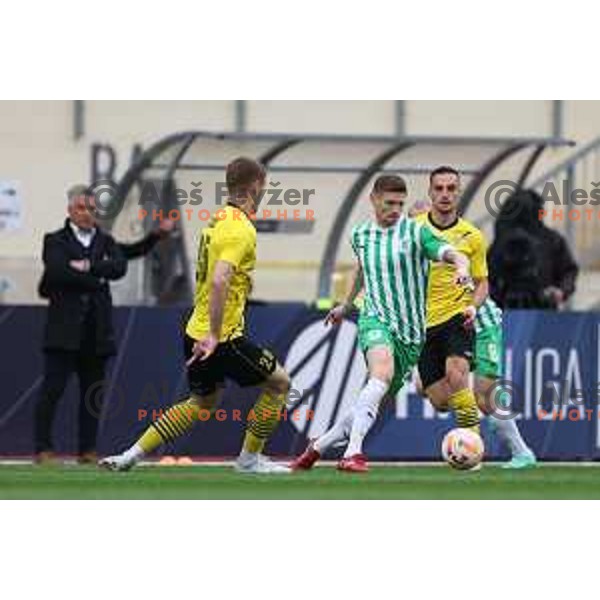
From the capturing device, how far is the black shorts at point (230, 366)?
56.2ft

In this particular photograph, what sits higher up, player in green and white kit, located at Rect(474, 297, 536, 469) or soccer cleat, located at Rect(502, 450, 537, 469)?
Result: player in green and white kit, located at Rect(474, 297, 536, 469)

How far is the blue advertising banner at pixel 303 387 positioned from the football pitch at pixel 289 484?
1.99 metres

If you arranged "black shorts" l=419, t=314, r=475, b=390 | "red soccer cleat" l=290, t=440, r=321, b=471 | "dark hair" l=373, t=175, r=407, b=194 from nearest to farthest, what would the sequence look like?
1. "dark hair" l=373, t=175, r=407, b=194
2. "red soccer cleat" l=290, t=440, r=321, b=471
3. "black shorts" l=419, t=314, r=475, b=390

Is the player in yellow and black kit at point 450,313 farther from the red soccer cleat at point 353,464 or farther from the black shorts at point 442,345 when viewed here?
the red soccer cleat at point 353,464

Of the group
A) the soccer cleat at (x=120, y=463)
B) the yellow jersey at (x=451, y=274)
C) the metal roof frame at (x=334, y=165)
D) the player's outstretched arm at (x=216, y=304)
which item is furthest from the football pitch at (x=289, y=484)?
the metal roof frame at (x=334, y=165)

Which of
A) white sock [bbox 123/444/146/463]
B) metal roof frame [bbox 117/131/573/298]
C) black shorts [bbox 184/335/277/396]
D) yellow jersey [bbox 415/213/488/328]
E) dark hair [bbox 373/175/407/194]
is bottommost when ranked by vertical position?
white sock [bbox 123/444/146/463]

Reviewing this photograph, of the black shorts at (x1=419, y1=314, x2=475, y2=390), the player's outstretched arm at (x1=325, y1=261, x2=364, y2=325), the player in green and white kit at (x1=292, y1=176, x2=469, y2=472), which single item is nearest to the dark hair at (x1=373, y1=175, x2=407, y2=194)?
the player in green and white kit at (x1=292, y1=176, x2=469, y2=472)

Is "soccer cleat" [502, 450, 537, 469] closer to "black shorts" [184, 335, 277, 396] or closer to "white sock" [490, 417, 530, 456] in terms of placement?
"white sock" [490, 417, 530, 456]

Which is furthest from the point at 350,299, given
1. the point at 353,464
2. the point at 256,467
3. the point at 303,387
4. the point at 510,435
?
the point at 303,387

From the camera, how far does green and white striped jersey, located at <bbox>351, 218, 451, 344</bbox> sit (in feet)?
58.1

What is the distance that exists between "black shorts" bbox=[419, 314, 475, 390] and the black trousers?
9.96ft

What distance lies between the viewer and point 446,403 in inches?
730

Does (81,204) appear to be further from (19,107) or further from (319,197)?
(19,107)

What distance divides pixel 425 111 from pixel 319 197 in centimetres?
875
